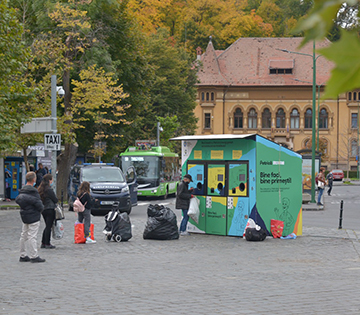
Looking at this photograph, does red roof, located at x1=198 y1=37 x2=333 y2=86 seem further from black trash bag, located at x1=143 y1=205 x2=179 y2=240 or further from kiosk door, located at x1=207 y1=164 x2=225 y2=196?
black trash bag, located at x1=143 y1=205 x2=179 y2=240

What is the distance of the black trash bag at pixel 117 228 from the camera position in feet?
50.4

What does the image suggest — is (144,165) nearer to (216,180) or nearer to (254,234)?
(216,180)

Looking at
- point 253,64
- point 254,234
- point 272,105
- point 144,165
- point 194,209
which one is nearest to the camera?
point 254,234

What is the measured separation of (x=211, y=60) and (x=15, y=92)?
6220cm

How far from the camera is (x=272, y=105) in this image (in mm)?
80250

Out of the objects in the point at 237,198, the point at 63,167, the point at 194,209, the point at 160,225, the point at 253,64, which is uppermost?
the point at 253,64

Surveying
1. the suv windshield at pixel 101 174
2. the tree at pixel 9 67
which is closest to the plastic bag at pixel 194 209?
the tree at pixel 9 67

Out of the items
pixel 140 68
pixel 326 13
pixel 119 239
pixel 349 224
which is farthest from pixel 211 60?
pixel 326 13

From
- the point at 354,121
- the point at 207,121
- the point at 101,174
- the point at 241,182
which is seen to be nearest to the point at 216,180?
the point at 241,182

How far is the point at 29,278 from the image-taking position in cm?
980

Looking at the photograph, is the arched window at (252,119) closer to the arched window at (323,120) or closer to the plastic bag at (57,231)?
the arched window at (323,120)

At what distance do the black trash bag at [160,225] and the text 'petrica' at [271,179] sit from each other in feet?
8.34

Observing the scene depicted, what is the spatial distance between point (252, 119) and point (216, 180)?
64595 mm

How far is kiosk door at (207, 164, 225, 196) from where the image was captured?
672 inches
